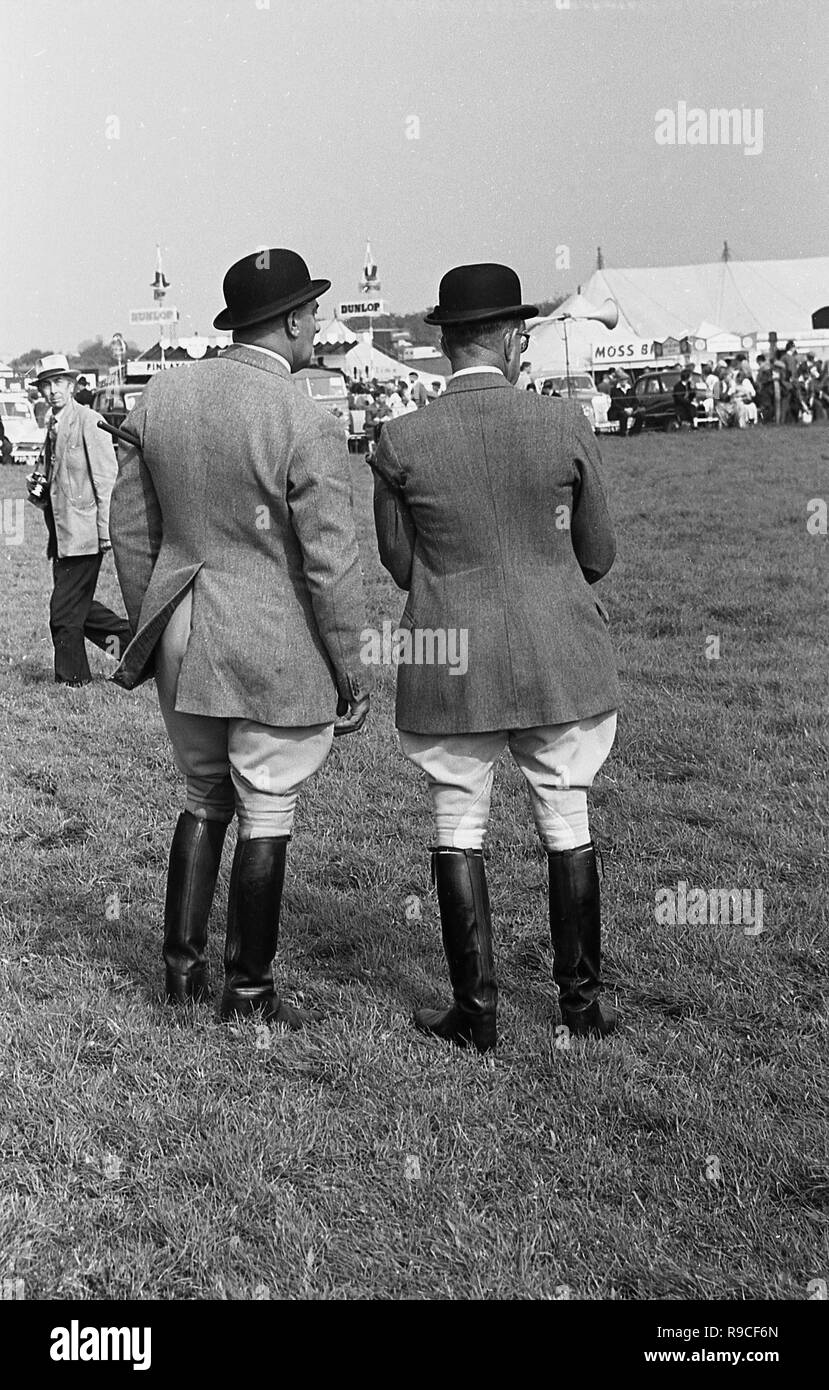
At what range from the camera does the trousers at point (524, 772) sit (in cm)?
405

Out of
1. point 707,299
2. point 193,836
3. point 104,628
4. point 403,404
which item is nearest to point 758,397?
point 403,404

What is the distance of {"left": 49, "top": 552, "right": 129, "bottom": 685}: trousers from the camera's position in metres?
9.13

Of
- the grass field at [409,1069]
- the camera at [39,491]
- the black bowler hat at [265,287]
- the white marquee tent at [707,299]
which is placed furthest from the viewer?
the white marquee tent at [707,299]

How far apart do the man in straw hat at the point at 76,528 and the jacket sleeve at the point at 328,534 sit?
215 inches

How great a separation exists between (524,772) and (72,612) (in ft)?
18.7

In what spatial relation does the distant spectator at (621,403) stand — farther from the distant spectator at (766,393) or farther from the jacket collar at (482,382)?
the jacket collar at (482,382)

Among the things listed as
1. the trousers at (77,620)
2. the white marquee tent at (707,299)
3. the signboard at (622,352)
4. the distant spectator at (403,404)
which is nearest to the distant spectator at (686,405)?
the distant spectator at (403,404)

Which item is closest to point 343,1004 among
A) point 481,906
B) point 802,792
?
point 481,906

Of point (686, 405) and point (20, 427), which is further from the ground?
point (20, 427)

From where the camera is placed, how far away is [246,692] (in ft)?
13.1

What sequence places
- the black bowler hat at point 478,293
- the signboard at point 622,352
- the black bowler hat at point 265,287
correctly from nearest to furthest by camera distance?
the black bowler hat at point 478,293 → the black bowler hat at point 265,287 → the signboard at point 622,352
